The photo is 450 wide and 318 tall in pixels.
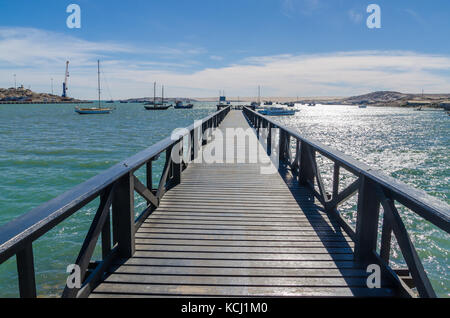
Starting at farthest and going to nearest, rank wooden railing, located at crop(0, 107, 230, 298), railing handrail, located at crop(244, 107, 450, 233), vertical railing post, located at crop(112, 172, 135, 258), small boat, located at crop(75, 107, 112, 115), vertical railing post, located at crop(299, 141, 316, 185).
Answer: small boat, located at crop(75, 107, 112, 115)
vertical railing post, located at crop(299, 141, 316, 185)
vertical railing post, located at crop(112, 172, 135, 258)
railing handrail, located at crop(244, 107, 450, 233)
wooden railing, located at crop(0, 107, 230, 298)

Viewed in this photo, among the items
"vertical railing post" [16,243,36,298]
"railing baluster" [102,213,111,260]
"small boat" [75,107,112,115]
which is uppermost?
"small boat" [75,107,112,115]

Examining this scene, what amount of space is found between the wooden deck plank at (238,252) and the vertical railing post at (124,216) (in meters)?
0.14

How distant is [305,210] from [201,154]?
5.30 m

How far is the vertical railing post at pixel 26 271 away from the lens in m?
1.75

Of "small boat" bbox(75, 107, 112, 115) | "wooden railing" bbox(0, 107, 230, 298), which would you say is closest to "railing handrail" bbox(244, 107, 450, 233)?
"wooden railing" bbox(0, 107, 230, 298)

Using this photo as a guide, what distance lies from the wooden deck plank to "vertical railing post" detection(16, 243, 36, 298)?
1.02 meters

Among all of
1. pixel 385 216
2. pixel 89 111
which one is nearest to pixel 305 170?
pixel 385 216

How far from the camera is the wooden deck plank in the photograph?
2.91 meters

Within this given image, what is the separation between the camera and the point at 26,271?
178cm

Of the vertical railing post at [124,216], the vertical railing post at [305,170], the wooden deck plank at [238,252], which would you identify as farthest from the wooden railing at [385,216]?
the vertical railing post at [124,216]

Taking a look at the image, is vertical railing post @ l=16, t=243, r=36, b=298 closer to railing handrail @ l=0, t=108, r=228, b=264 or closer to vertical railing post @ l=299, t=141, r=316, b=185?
railing handrail @ l=0, t=108, r=228, b=264

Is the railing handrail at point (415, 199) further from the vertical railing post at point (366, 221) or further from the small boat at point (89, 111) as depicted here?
the small boat at point (89, 111)

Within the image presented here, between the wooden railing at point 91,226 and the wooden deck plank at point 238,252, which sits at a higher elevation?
the wooden railing at point 91,226
